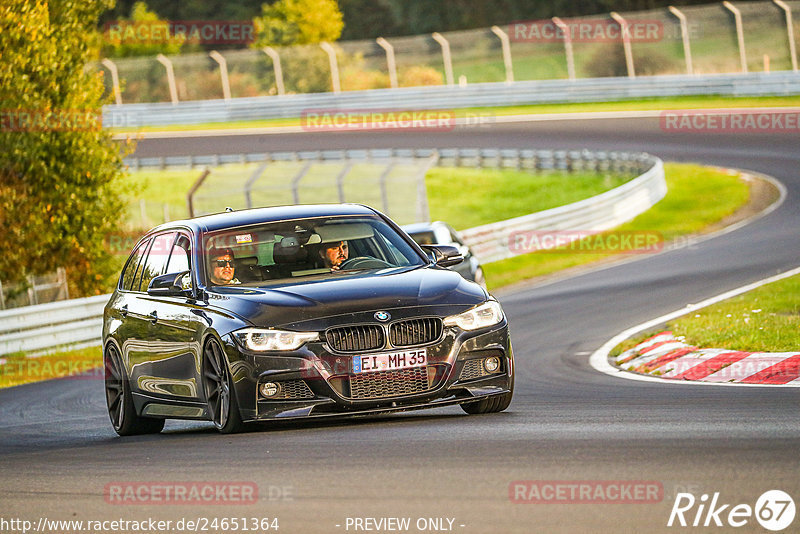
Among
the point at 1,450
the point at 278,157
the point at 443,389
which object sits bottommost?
the point at 278,157

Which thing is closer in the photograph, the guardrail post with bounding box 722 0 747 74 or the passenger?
the passenger

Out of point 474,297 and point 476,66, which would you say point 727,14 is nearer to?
point 476,66

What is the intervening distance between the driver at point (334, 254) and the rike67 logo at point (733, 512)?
4.36 m

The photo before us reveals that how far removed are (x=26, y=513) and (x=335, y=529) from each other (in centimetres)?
188

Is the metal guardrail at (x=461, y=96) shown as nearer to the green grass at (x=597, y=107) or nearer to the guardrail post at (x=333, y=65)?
the green grass at (x=597, y=107)

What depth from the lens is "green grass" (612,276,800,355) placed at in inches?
487

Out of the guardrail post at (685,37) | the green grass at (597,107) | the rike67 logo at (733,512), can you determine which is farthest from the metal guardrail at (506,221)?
the rike67 logo at (733,512)

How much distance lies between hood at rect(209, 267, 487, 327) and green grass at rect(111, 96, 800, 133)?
3471cm

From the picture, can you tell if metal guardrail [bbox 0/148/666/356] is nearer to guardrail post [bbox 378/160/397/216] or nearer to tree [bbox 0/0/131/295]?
guardrail post [bbox 378/160/397/216]

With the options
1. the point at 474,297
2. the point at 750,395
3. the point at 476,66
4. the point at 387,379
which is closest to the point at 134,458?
the point at 387,379

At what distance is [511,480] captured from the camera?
652 centimetres

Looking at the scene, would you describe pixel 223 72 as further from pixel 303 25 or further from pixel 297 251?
pixel 297 251

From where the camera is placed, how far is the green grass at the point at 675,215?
26.7 meters

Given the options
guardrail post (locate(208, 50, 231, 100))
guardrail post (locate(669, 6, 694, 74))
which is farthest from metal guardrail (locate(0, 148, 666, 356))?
guardrail post (locate(669, 6, 694, 74))
